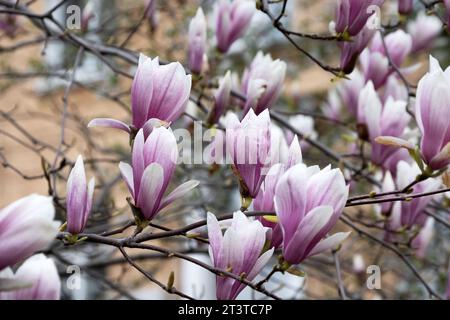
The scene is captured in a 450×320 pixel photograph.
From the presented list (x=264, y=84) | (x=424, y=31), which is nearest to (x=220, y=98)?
(x=264, y=84)

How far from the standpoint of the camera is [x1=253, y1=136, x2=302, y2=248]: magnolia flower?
0.82m

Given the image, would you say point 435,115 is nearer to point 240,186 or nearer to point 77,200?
point 240,186

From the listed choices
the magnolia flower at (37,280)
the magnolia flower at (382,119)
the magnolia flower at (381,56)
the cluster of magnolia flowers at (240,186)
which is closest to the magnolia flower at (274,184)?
the cluster of magnolia flowers at (240,186)

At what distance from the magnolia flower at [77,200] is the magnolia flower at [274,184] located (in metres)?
0.20

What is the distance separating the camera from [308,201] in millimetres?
744

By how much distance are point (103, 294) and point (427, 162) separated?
96.5 inches

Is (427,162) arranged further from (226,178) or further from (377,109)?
(226,178)

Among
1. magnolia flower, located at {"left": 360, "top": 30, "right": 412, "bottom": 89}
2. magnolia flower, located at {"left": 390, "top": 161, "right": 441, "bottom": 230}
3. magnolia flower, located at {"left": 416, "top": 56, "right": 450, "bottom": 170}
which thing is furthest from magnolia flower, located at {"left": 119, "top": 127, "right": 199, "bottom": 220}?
magnolia flower, located at {"left": 360, "top": 30, "right": 412, "bottom": 89}

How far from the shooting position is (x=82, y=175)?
81 cm

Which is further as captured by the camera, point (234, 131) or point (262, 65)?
point (262, 65)

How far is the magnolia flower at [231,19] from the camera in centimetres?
149

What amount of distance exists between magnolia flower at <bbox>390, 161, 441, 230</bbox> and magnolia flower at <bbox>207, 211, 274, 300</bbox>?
45 cm

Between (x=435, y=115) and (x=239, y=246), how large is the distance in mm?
273
